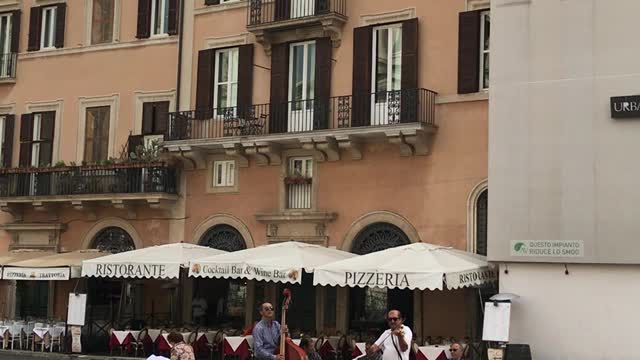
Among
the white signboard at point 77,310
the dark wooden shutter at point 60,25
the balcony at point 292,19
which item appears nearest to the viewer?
the white signboard at point 77,310

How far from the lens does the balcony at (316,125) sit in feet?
67.4

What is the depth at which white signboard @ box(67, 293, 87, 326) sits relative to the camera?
70.3ft

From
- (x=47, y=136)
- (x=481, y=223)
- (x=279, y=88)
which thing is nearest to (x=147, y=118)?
(x=47, y=136)

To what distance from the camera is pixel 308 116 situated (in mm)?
22250

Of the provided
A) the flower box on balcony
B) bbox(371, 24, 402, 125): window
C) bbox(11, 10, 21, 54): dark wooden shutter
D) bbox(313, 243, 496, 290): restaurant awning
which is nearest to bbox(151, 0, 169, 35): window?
bbox(11, 10, 21, 54): dark wooden shutter

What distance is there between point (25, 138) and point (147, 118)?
4.31 meters

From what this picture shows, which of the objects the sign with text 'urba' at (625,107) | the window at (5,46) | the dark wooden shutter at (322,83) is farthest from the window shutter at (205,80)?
the sign with text 'urba' at (625,107)

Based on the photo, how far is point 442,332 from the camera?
20250 mm

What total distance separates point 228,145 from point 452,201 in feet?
19.2

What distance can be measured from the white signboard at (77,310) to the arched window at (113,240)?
3.97 m

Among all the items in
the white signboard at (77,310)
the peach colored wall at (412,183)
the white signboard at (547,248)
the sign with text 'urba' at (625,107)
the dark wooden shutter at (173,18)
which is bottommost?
the white signboard at (77,310)

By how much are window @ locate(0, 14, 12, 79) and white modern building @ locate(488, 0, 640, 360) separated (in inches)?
642

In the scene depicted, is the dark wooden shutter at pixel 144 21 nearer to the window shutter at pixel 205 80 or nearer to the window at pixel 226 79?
the window shutter at pixel 205 80

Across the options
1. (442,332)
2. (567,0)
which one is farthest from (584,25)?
(442,332)
